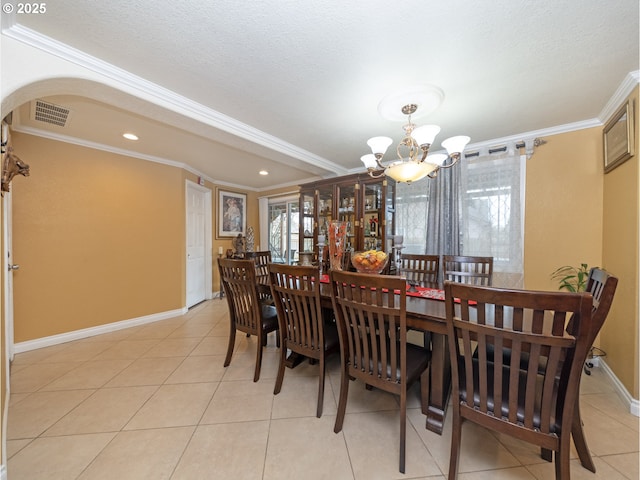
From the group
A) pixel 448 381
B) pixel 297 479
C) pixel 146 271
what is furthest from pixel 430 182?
pixel 146 271

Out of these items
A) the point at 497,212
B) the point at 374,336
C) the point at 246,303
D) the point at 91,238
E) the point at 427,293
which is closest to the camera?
the point at 374,336

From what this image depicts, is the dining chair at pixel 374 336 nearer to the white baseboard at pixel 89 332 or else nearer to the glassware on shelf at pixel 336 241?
the glassware on shelf at pixel 336 241

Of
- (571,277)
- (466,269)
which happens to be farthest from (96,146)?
(571,277)

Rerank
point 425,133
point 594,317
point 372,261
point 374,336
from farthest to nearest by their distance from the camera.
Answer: point 372,261, point 425,133, point 374,336, point 594,317

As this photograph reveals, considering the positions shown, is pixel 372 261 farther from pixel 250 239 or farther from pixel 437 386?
pixel 250 239

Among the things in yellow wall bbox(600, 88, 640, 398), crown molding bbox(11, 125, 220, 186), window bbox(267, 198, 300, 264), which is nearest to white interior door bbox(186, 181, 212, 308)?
crown molding bbox(11, 125, 220, 186)

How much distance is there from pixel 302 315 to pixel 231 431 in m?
0.83

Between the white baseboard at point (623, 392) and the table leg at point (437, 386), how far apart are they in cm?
133

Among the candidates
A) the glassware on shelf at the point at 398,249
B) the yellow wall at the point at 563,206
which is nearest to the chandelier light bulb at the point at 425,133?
the glassware on shelf at the point at 398,249

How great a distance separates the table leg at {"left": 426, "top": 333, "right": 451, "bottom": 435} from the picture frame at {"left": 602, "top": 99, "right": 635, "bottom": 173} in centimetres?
202

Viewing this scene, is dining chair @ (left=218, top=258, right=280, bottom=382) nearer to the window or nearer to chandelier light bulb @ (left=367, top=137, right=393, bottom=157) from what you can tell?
chandelier light bulb @ (left=367, top=137, right=393, bottom=157)

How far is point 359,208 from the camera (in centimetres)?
333

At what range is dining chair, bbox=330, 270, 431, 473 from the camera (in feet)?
4.17

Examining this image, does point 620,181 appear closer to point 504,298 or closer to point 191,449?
point 504,298
